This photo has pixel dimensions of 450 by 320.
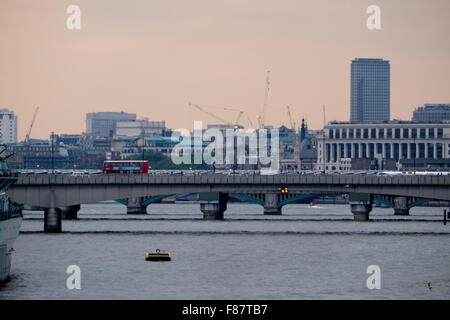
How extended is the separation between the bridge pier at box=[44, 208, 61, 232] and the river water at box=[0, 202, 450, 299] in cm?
195

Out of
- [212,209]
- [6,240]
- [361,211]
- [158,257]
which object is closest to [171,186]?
[212,209]

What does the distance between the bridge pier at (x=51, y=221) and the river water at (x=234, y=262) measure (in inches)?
76.6

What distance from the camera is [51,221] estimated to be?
153 metres

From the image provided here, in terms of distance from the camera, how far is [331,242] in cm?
A: 13988

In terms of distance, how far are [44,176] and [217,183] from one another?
906 inches

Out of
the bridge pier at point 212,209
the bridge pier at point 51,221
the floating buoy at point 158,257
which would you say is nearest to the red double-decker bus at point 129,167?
the bridge pier at point 212,209

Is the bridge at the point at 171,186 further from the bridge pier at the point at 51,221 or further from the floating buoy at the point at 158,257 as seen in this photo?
the floating buoy at the point at 158,257

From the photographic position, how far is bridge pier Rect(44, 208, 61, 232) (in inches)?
6024

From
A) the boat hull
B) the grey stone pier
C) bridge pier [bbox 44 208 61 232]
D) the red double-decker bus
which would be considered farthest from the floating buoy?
the red double-decker bus

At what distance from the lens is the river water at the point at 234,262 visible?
3691 inches
